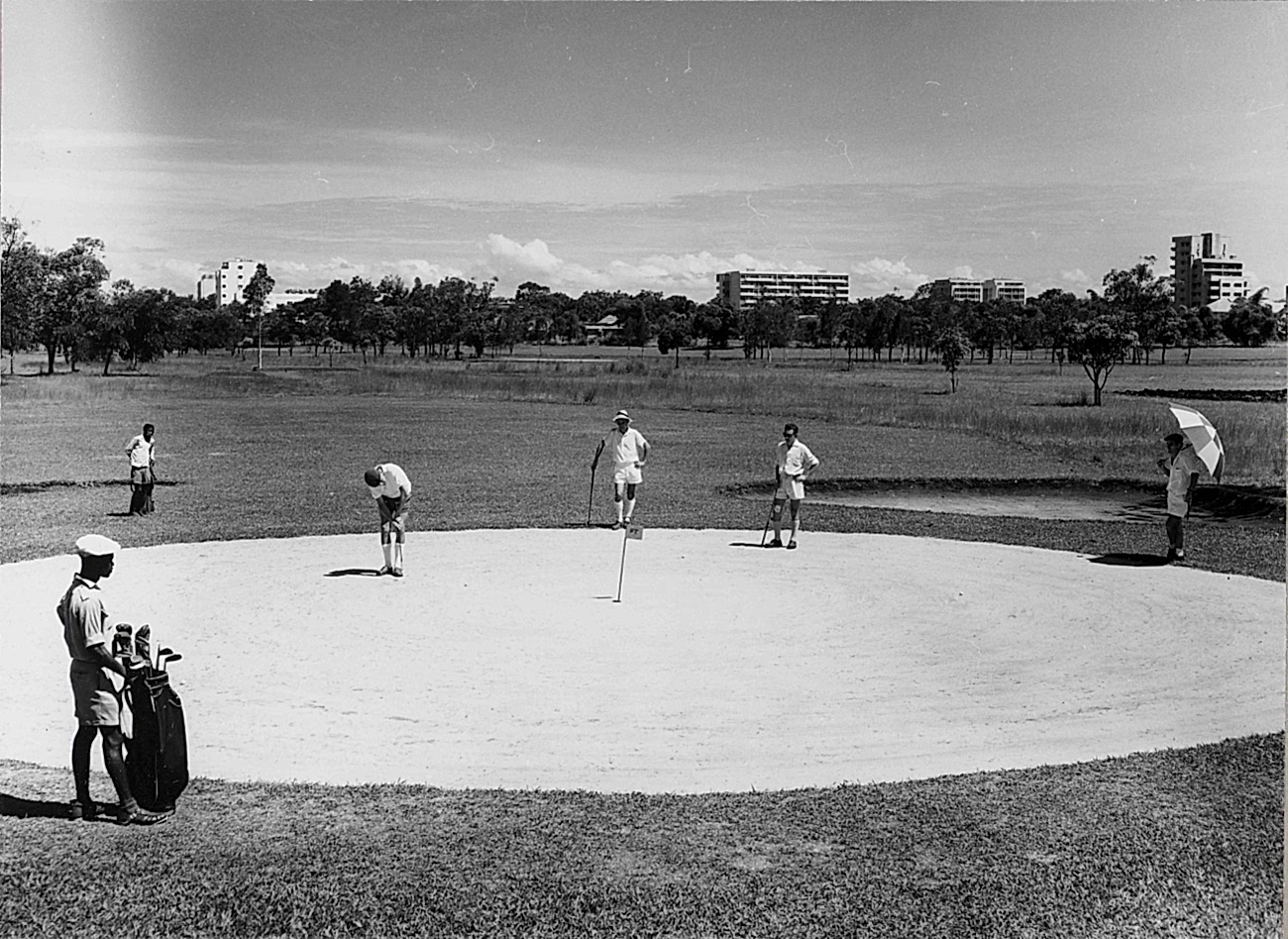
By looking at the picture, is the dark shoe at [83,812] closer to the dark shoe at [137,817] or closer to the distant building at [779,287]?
the dark shoe at [137,817]

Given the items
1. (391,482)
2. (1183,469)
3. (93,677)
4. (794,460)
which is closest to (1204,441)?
(1183,469)

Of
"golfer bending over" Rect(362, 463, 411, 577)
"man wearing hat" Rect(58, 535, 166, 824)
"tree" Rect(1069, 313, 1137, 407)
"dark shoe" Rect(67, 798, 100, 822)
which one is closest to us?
"man wearing hat" Rect(58, 535, 166, 824)

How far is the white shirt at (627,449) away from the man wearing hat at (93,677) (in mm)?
12635

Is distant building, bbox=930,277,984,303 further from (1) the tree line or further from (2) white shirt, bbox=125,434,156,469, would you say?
(2) white shirt, bbox=125,434,156,469

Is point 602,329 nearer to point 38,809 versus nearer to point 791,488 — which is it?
point 791,488

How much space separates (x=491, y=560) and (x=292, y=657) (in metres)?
5.24

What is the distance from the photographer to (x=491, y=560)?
17016mm

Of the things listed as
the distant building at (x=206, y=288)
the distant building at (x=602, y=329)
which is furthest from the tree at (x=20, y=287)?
the distant building at (x=602, y=329)

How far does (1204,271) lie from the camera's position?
33812 millimetres

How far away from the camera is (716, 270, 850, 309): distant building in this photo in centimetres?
6494

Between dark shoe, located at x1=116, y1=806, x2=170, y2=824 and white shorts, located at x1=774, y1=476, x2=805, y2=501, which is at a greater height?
white shorts, located at x1=774, y1=476, x2=805, y2=501

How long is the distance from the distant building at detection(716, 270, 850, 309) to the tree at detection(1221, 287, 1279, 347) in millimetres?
22163

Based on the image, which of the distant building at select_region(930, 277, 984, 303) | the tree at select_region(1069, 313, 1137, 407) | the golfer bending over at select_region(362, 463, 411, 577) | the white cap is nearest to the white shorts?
the golfer bending over at select_region(362, 463, 411, 577)

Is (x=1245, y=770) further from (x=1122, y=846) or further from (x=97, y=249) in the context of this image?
(x=97, y=249)
